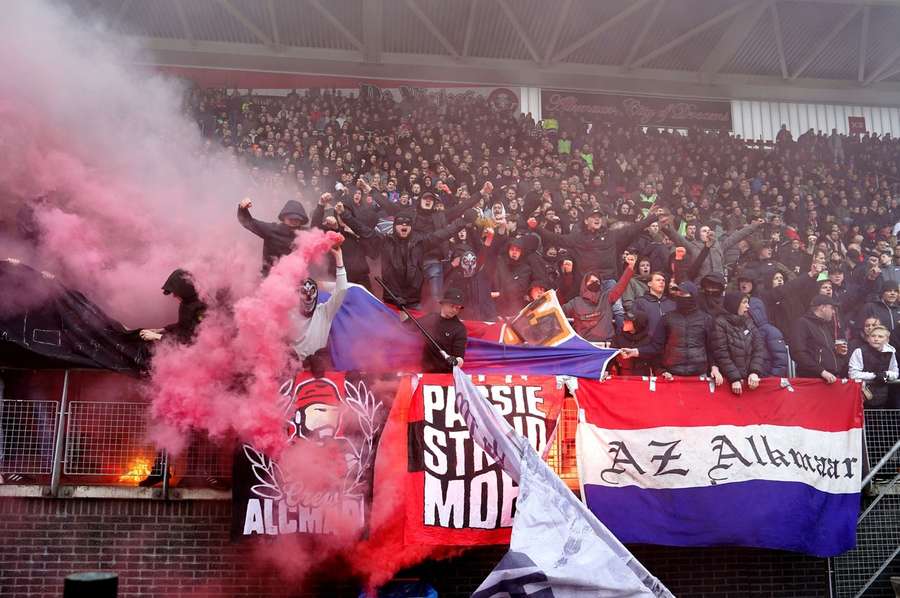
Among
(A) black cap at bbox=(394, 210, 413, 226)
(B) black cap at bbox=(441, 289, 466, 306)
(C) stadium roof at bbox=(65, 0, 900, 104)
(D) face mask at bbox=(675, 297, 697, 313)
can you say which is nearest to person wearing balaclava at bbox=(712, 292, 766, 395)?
(D) face mask at bbox=(675, 297, 697, 313)

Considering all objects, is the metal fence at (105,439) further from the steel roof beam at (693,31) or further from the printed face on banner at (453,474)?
the steel roof beam at (693,31)

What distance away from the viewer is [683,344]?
7.35 metres

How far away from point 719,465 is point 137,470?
18.5 feet

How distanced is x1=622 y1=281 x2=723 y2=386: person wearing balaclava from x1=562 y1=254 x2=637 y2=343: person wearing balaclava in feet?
1.85

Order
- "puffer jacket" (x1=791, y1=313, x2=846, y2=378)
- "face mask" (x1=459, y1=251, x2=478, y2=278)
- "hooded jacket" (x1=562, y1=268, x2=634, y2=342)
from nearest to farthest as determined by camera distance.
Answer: "puffer jacket" (x1=791, y1=313, x2=846, y2=378), "hooded jacket" (x1=562, y1=268, x2=634, y2=342), "face mask" (x1=459, y1=251, x2=478, y2=278)

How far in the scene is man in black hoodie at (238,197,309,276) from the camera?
691cm

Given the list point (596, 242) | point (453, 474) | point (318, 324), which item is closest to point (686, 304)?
point (596, 242)

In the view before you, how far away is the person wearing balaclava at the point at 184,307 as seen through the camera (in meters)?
6.43

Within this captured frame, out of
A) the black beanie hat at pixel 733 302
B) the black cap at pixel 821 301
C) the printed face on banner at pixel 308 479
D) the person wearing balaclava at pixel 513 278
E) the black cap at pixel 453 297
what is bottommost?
the printed face on banner at pixel 308 479

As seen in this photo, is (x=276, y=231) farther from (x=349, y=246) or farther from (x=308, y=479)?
(x=308, y=479)

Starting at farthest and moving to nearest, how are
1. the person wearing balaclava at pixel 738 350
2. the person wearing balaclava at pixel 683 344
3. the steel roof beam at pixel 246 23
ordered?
the steel roof beam at pixel 246 23 < the person wearing balaclava at pixel 683 344 < the person wearing balaclava at pixel 738 350

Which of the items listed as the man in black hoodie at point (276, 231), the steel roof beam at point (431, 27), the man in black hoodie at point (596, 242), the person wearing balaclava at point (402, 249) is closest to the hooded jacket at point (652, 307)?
the man in black hoodie at point (596, 242)

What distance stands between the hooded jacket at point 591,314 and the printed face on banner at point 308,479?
2.81 m

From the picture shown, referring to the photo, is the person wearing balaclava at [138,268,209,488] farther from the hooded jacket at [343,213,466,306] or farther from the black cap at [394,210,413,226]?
the black cap at [394,210,413,226]
